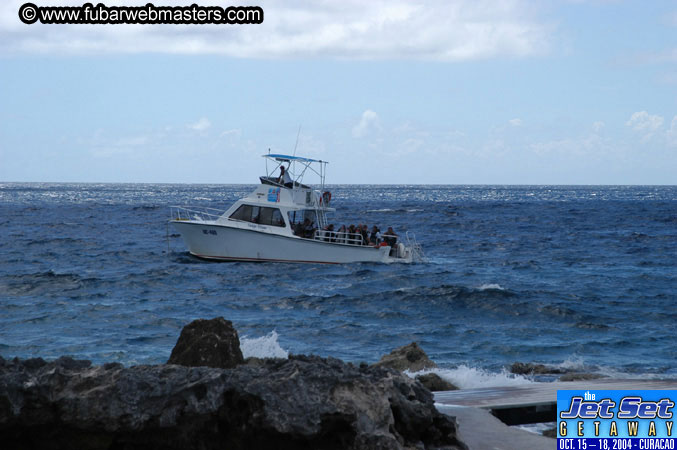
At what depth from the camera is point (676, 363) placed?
14.9 m

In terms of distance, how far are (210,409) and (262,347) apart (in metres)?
9.95

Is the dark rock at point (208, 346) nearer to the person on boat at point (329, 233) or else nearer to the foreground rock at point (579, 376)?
the foreground rock at point (579, 376)

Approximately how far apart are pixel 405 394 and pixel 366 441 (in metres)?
0.70

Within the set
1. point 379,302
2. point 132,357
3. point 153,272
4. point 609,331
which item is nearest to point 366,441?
point 132,357

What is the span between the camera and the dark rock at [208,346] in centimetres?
825

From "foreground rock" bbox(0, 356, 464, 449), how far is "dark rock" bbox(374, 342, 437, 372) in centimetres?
637

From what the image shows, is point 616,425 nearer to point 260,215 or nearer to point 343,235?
point 260,215

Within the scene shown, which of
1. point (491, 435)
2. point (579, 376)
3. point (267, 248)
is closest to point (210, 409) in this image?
point (491, 435)

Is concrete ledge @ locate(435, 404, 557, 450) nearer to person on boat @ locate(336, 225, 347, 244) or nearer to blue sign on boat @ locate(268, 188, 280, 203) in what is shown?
blue sign on boat @ locate(268, 188, 280, 203)

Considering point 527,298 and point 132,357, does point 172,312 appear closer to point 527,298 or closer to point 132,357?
point 132,357

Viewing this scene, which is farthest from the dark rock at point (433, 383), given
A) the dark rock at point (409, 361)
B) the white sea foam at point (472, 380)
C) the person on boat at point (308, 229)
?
the person on boat at point (308, 229)

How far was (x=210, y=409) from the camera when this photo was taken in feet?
18.1

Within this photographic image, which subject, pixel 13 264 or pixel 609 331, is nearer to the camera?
pixel 609 331

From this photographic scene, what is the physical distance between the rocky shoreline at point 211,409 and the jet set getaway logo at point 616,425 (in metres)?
0.86
